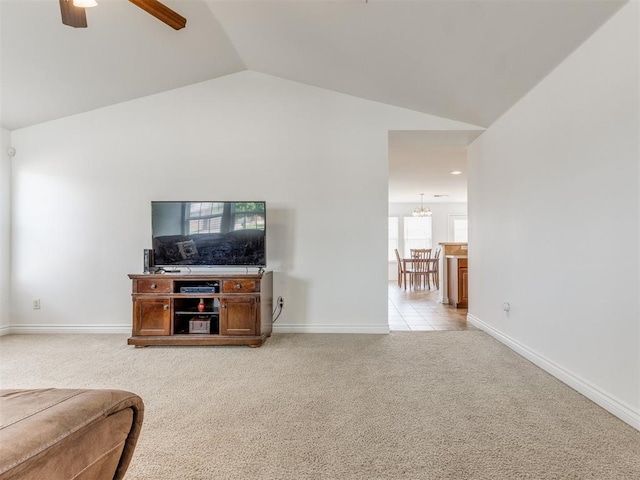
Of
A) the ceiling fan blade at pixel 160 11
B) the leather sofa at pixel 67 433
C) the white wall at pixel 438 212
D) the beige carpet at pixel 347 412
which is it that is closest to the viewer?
the leather sofa at pixel 67 433

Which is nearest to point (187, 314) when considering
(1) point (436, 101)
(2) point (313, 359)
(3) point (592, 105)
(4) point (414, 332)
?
(2) point (313, 359)

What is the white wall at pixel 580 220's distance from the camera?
67.9 inches

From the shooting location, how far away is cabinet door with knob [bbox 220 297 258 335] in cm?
303

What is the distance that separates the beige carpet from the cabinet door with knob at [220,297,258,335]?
0.17 metres

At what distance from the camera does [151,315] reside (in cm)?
305

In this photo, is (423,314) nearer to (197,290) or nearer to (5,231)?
(197,290)


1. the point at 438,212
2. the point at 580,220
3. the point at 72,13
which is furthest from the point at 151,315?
the point at 438,212

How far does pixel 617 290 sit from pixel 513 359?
44.4 inches

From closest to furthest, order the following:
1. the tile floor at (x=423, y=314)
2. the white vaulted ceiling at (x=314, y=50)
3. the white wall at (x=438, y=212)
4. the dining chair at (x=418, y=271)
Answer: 1. the white vaulted ceiling at (x=314, y=50)
2. the tile floor at (x=423, y=314)
3. the dining chair at (x=418, y=271)
4. the white wall at (x=438, y=212)

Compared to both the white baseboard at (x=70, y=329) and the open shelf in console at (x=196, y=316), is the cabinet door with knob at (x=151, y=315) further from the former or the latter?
the white baseboard at (x=70, y=329)

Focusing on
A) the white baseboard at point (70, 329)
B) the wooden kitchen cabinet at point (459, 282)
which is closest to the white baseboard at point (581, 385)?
the wooden kitchen cabinet at point (459, 282)

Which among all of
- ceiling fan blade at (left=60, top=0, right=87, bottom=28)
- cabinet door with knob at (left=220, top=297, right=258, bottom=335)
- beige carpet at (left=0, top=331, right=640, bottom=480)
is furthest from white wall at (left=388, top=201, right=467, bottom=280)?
ceiling fan blade at (left=60, top=0, right=87, bottom=28)

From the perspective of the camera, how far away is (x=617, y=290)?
5.91 ft

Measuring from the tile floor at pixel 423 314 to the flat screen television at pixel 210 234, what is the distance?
185 centimetres
